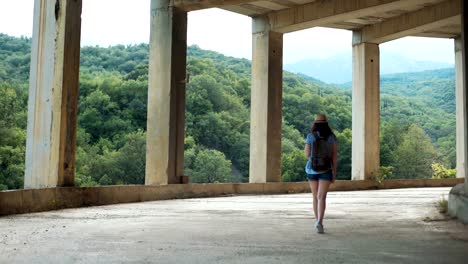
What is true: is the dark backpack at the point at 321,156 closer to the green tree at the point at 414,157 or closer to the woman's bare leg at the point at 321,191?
the woman's bare leg at the point at 321,191

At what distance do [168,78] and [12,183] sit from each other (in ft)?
64.2

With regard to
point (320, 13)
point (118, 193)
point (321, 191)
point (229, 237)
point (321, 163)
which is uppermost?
point (320, 13)

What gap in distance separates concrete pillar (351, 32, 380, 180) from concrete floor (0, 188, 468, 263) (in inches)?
503

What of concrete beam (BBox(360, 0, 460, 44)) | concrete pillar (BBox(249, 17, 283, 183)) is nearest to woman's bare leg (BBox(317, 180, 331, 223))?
concrete pillar (BBox(249, 17, 283, 183))

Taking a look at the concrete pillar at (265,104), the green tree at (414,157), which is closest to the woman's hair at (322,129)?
the concrete pillar at (265,104)

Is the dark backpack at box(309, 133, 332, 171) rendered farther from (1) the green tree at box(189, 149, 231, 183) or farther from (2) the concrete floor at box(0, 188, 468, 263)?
(1) the green tree at box(189, 149, 231, 183)

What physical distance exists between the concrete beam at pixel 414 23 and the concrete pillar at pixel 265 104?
204 inches

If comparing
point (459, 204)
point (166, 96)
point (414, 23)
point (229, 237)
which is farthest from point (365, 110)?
point (229, 237)

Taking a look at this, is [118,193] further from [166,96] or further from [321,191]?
[321,191]

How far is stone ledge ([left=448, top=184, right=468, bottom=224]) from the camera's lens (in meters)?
9.26

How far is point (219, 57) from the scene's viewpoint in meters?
76.5

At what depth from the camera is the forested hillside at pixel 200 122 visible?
4103 cm

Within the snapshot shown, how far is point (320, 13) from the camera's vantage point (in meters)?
20.8

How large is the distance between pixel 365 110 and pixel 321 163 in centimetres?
1700
